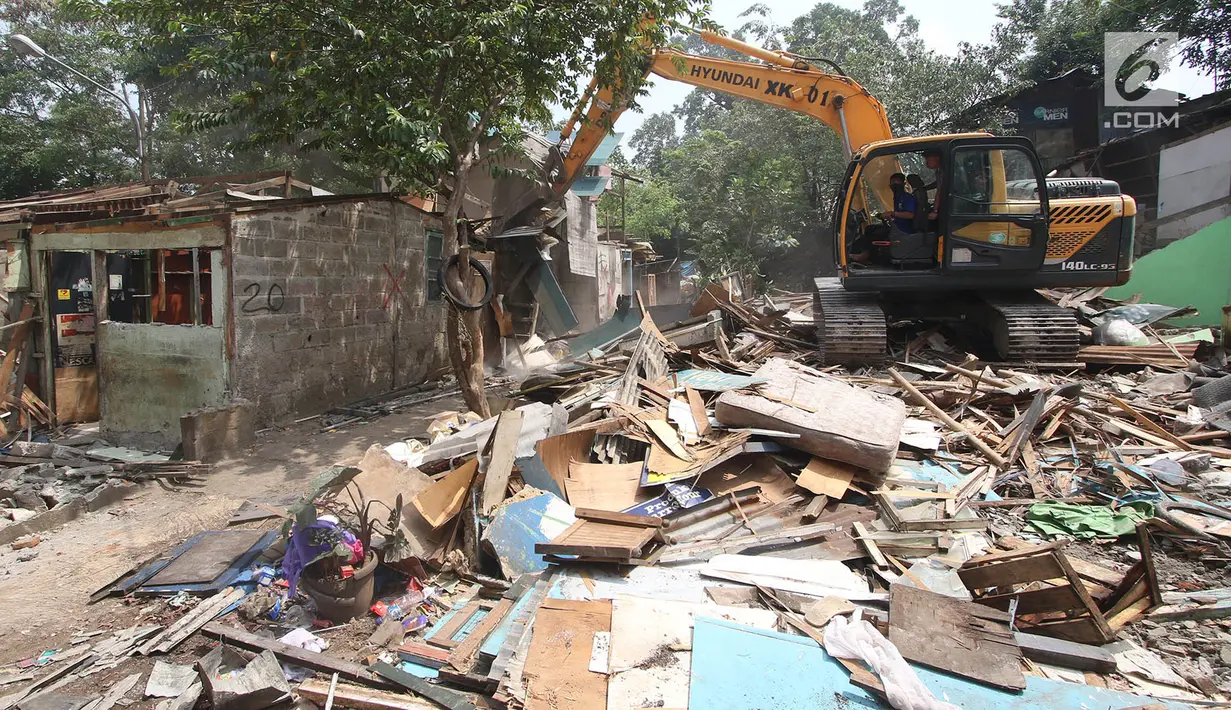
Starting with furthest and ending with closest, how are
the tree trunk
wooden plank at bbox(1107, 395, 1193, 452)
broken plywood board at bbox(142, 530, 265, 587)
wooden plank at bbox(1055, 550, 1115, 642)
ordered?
1. the tree trunk
2. wooden plank at bbox(1107, 395, 1193, 452)
3. broken plywood board at bbox(142, 530, 265, 587)
4. wooden plank at bbox(1055, 550, 1115, 642)

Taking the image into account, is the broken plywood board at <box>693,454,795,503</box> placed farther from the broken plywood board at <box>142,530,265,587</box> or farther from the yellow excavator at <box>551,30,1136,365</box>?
the broken plywood board at <box>142,530,265,587</box>

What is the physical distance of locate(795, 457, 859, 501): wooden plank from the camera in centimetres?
463

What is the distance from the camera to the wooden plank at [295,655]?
10.6ft

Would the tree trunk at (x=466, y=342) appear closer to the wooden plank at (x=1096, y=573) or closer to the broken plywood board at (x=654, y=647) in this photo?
the broken plywood board at (x=654, y=647)

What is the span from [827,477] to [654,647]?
2.17 metres

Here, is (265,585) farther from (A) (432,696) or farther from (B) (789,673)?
(B) (789,673)

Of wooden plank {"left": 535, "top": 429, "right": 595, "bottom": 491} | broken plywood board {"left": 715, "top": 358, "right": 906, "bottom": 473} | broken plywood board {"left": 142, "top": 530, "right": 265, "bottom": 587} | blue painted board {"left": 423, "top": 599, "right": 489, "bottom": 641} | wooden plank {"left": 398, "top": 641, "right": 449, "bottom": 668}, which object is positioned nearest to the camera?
wooden plank {"left": 398, "top": 641, "right": 449, "bottom": 668}

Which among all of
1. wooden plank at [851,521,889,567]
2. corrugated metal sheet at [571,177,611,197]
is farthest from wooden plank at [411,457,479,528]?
corrugated metal sheet at [571,177,611,197]

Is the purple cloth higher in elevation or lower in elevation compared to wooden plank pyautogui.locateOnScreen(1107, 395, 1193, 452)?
lower

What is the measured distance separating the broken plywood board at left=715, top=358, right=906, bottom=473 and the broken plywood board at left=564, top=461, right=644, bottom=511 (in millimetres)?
920

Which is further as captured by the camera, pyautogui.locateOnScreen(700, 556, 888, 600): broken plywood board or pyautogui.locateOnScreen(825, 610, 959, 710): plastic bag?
pyautogui.locateOnScreen(700, 556, 888, 600): broken plywood board

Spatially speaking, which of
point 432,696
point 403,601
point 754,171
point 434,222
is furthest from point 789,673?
point 754,171

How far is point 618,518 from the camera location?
14.2 ft

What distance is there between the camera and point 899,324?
853 cm
